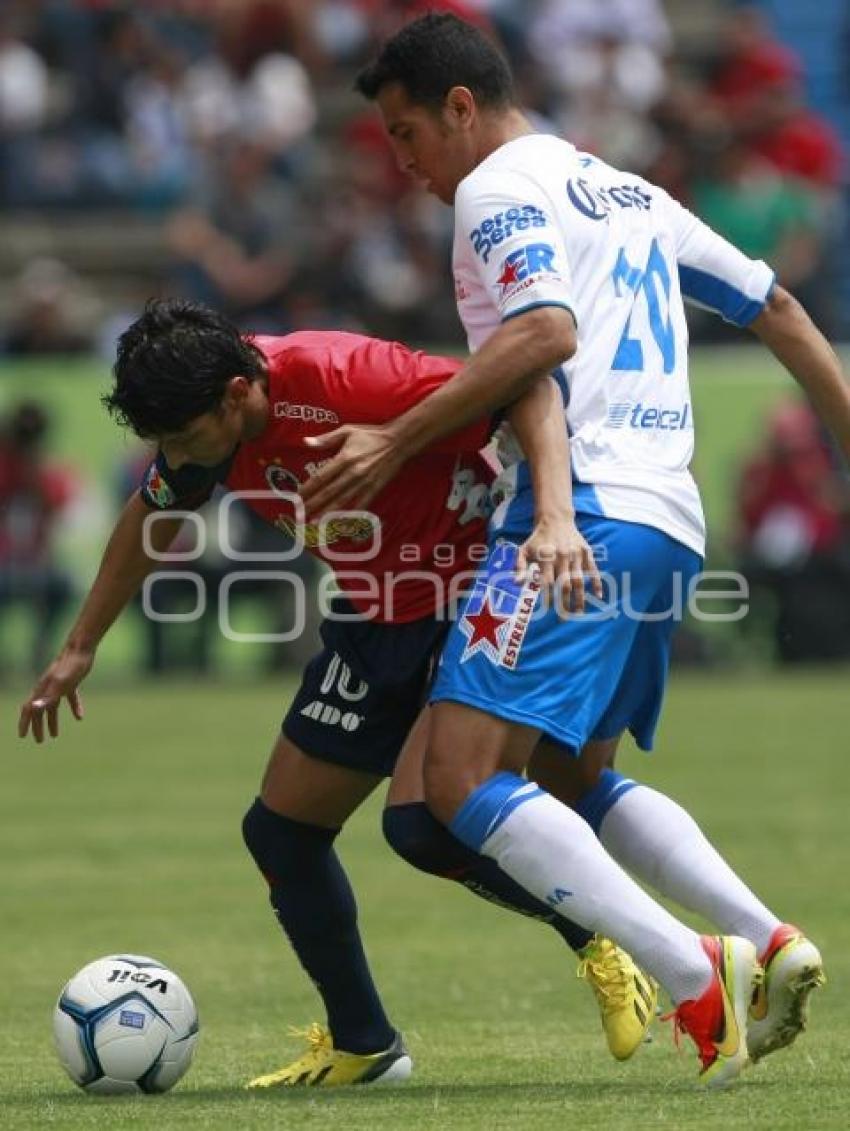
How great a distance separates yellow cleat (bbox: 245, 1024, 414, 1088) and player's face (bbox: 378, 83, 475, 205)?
2067mm

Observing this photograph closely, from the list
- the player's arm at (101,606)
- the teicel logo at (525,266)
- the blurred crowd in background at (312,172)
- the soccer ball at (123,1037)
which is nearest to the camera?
the teicel logo at (525,266)

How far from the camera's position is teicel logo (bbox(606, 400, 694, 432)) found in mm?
5613

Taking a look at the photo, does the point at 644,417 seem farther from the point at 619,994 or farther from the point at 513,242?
the point at 619,994

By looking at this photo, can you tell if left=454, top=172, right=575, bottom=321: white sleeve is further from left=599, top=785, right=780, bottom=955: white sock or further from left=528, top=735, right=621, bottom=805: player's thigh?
left=599, top=785, right=780, bottom=955: white sock

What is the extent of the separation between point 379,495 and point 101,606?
0.79 m

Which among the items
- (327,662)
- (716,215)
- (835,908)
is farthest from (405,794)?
(716,215)

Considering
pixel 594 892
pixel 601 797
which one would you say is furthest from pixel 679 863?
pixel 594 892

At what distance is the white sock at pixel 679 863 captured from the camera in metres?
Answer: 5.71

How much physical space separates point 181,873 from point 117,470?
29.9 ft

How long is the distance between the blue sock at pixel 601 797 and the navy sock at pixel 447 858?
0.25m

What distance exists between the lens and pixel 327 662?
6.04m

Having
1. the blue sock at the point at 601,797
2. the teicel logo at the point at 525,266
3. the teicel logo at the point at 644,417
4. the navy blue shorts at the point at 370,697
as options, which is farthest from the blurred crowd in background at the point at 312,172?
the teicel logo at the point at 525,266

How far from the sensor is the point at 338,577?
597 centimetres

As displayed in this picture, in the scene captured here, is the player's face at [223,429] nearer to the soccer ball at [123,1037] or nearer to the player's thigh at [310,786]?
the player's thigh at [310,786]
